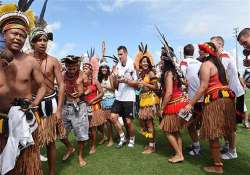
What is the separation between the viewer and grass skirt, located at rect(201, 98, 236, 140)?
554 centimetres

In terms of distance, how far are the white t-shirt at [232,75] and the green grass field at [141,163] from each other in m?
1.22

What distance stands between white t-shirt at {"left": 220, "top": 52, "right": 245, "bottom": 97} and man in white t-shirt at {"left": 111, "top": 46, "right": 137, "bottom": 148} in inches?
78.1

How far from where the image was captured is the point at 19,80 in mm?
4160

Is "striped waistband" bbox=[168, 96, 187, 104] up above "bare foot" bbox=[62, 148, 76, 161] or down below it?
above

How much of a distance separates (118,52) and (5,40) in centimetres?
395

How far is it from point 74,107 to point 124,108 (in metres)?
1.43

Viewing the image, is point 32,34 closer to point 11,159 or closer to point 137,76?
Result: point 11,159

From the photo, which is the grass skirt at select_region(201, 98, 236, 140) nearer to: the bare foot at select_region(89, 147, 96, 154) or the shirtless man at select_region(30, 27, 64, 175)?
the shirtless man at select_region(30, 27, 64, 175)

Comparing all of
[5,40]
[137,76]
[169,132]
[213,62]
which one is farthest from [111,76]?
[5,40]

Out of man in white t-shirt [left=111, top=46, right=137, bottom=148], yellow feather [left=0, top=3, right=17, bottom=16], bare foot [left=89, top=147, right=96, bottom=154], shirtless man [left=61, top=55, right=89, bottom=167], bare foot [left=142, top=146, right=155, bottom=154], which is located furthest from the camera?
man in white t-shirt [left=111, top=46, right=137, bottom=148]

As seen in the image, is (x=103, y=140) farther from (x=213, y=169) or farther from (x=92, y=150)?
(x=213, y=169)

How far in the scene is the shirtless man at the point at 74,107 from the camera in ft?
21.5

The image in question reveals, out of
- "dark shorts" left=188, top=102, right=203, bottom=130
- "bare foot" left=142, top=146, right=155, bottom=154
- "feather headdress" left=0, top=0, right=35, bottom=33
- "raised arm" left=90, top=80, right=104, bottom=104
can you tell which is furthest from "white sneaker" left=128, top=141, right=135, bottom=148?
"feather headdress" left=0, top=0, right=35, bottom=33

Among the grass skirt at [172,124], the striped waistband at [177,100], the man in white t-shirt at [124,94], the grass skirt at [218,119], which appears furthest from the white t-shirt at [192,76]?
the grass skirt at [218,119]
